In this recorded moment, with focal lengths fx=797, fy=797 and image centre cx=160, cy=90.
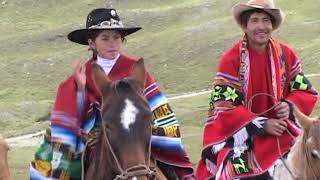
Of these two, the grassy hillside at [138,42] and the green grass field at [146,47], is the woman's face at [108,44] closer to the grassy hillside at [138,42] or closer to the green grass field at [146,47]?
the green grass field at [146,47]

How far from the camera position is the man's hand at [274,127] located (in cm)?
789

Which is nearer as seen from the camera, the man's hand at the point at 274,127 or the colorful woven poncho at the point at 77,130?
the colorful woven poncho at the point at 77,130

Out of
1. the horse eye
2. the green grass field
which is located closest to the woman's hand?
the horse eye

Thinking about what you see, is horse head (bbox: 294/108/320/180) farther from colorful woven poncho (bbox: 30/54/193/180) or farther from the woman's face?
the woman's face

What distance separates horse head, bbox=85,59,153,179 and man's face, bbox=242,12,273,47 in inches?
69.3

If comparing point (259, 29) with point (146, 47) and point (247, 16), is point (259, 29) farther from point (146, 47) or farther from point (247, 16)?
point (146, 47)

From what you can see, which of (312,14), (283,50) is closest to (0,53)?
(312,14)

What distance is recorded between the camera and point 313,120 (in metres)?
7.00

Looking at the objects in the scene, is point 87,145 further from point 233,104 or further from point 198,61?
point 198,61

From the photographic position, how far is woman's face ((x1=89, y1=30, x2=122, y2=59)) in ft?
24.6

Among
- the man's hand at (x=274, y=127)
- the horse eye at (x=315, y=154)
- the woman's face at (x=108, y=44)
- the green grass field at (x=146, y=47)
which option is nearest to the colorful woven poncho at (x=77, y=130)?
the woman's face at (x=108, y=44)

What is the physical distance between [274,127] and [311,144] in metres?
0.95

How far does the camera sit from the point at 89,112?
734 centimetres

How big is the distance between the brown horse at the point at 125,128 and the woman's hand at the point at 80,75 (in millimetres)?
524
